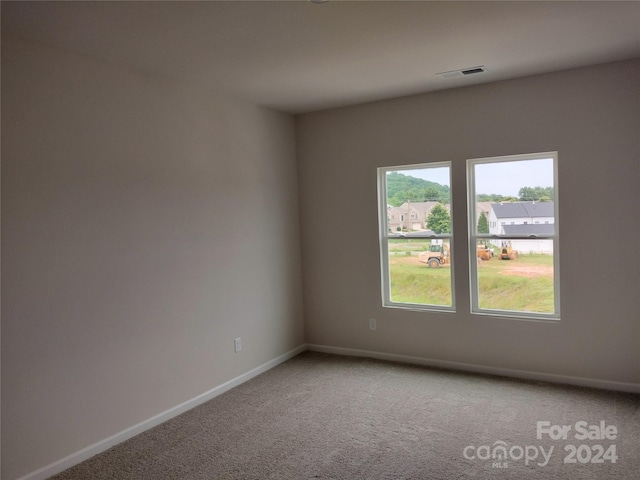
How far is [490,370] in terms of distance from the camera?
170 inches

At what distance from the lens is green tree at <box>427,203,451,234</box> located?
4.59 m

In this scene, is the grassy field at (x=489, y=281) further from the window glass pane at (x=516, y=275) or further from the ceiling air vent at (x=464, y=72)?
the ceiling air vent at (x=464, y=72)

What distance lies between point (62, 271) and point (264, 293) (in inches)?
82.7

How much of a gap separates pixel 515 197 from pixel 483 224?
368mm

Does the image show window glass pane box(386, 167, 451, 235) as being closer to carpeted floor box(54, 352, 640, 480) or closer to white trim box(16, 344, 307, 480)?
carpeted floor box(54, 352, 640, 480)

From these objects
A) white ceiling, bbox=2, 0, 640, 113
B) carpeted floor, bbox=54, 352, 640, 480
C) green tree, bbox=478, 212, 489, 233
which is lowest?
carpeted floor, bbox=54, 352, 640, 480

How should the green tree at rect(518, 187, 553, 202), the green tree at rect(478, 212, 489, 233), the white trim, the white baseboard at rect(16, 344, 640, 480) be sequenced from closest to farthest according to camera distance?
the white trim → the white baseboard at rect(16, 344, 640, 480) → the green tree at rect(518, 187, 553, 202) → the green tree at rect(478, 212, 489, 233)

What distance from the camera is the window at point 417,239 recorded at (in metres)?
4.60

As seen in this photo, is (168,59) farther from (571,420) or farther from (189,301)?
(571,420)

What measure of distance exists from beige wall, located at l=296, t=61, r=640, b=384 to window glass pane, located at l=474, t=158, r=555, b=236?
15 cm

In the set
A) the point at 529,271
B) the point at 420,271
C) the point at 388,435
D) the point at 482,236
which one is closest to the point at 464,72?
the point at 482,236

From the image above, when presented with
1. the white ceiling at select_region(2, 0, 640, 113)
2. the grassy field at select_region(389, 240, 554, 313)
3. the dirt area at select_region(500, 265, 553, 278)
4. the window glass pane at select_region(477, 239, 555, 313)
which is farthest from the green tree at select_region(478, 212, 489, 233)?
the white ceiling at select_region(2, 0, 640, 113)

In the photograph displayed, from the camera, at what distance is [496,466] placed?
280cm

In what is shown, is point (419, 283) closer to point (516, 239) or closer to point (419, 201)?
point (419, 201)
